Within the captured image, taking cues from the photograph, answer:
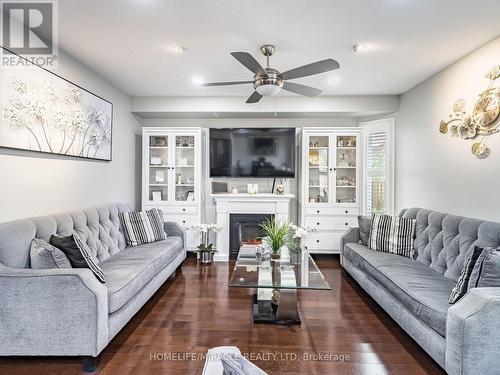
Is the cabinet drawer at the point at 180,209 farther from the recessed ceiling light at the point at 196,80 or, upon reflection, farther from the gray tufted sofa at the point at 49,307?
the gray tufted sofa at the point at 49,307

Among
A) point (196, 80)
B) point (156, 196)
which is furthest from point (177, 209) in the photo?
point (196, 80)

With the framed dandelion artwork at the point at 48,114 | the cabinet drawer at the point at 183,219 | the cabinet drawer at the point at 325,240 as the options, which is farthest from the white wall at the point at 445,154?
the framed dandelion artwork at the point at 48,114

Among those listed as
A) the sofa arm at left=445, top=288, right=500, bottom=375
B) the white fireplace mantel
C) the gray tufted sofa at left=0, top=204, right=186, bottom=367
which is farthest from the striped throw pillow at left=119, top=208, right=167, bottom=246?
the sofa arm at left=445, top=288, right=500, bottom=375

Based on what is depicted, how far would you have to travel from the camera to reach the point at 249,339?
96.0 inches

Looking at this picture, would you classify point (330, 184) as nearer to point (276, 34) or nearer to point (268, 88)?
point (268, 88)

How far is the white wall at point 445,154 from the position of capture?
2.85m

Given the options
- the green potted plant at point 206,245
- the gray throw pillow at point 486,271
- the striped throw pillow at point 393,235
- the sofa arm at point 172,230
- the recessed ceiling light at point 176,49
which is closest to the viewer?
the gray throw pillow at point 486,271

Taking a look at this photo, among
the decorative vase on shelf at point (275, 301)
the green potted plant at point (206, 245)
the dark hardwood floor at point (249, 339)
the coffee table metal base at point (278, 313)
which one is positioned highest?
the green potted plant at point (206, 245)

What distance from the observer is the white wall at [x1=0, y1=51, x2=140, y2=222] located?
8.18 feet

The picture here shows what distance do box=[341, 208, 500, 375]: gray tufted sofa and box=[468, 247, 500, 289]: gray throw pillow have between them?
0.16 m

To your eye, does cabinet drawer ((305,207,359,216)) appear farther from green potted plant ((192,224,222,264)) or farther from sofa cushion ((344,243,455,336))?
green potted plant ((192,224,222,264))

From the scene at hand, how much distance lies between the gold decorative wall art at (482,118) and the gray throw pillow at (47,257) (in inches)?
156

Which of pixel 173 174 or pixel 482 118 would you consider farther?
pixel 173 174

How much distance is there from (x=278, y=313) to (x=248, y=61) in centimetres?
236
